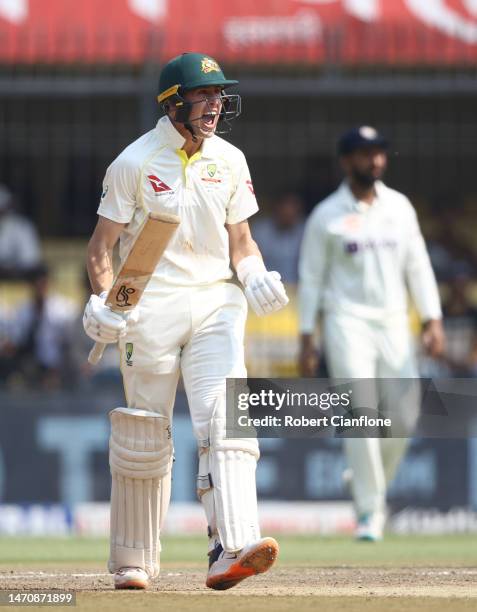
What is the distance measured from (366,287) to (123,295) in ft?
12.0

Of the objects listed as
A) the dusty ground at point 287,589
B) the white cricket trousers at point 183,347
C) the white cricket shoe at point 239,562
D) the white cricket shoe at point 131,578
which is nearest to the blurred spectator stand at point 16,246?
the dusty ground at point 287,589

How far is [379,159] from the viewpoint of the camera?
9.38 m

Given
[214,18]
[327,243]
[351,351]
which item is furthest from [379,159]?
[214,18]

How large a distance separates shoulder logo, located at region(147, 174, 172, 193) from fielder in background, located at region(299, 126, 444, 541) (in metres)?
3.21

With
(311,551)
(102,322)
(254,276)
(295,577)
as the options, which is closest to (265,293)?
(254,276)

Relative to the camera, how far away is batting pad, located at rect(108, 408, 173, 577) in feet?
20.0

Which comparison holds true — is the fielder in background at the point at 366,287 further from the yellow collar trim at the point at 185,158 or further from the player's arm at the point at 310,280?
the yellow collar trim at the point at 185,158

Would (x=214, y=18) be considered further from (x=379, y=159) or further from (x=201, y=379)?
(x=201, y=379)

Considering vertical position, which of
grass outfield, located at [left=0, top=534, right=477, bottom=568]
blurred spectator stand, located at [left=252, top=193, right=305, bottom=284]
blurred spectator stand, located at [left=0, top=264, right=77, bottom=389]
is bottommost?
grass outfield, located at [left=0, top=534, right=477, bottom=568]

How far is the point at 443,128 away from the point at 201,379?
7.48 m

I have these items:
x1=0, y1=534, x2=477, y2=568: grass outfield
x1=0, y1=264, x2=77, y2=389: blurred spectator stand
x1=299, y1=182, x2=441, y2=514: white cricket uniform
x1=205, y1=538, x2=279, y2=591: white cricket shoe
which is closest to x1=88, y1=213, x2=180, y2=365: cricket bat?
x1=205, y1=538, x2=279, y2=591: white cricket shoe

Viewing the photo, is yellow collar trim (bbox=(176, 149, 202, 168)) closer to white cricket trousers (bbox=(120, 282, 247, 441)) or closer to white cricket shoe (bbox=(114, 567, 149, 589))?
white cricket trousers (bbox=(120, 282, 247, 441))

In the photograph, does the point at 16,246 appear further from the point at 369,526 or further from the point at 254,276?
the point at 254,276

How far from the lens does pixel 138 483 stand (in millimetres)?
6156
